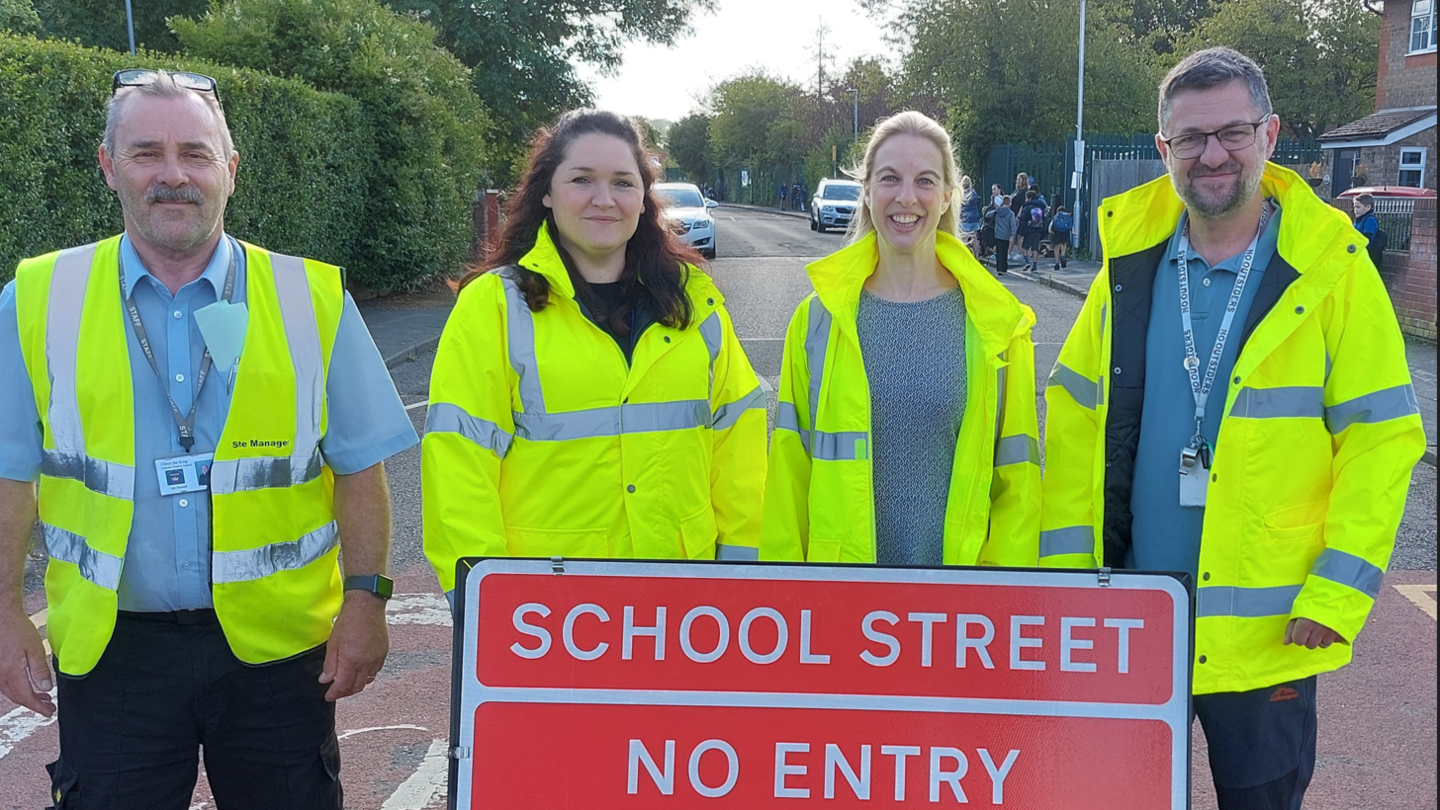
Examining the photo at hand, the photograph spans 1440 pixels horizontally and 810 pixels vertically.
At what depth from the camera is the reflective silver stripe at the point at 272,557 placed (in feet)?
8.36

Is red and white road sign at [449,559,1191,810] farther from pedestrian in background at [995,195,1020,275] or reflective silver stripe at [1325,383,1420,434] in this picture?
pedestrian in background at [995,195,1020,275]

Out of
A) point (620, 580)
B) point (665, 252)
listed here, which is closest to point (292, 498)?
point (620, 580)

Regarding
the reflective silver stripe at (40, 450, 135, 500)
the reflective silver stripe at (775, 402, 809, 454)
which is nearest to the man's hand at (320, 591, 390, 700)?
the reflective silver stripe at (40, 450, 135, 500)

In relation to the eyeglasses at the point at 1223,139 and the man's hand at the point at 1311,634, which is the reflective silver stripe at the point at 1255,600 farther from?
the eyeglasses at the point at 1223,139

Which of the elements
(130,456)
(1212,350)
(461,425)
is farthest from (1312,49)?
(130,456)

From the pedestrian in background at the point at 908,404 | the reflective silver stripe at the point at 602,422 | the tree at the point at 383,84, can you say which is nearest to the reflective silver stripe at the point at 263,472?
the reflective silver stripe at the point at 602,422

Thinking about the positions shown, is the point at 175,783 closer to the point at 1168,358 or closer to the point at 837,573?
the point at 837,573

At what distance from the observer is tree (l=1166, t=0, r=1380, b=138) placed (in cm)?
4409

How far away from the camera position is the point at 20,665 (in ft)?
8.48

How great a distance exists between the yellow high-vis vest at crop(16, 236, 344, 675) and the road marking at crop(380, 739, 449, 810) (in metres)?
1.34

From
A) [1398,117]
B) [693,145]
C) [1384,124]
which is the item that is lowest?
[1384,124]

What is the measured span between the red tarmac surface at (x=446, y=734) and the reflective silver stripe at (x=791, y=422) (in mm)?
1791

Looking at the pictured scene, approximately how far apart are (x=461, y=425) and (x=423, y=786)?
1.80m

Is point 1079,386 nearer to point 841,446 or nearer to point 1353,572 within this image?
point 841,446
